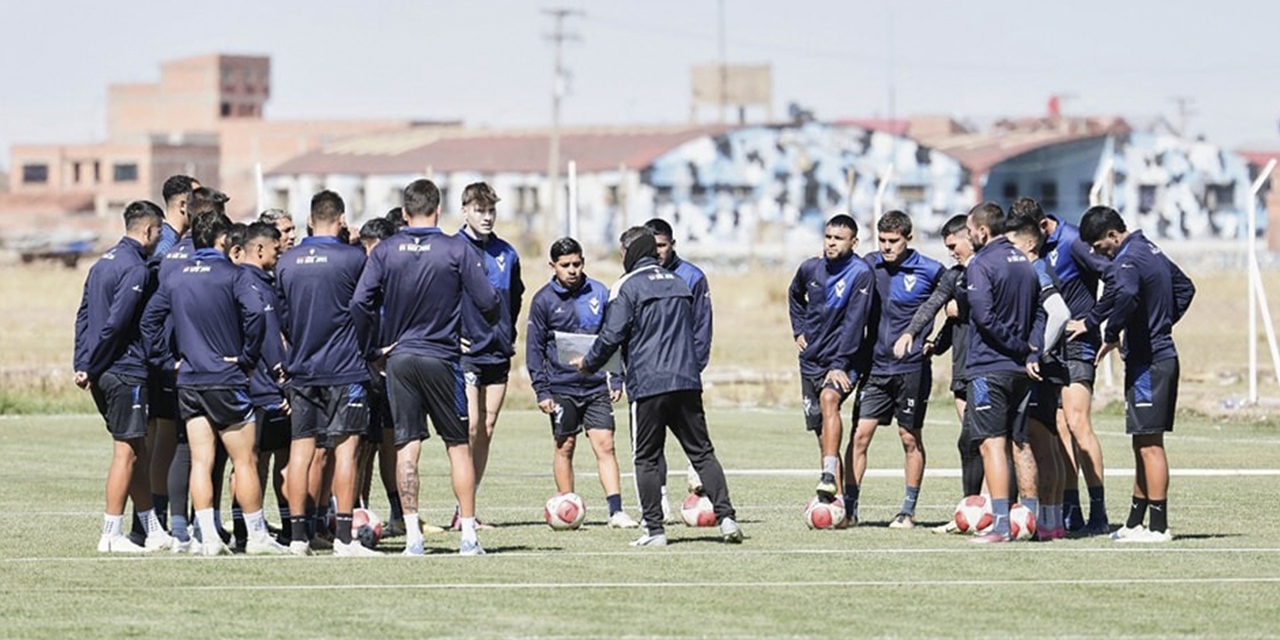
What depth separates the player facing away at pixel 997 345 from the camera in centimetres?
1530

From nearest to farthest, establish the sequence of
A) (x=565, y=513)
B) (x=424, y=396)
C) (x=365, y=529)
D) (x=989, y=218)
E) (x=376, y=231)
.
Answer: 1. (x=424, y=396)
2. (x=365, y=529)
3. (x=989, y=218)
4. (x=565, y=513)
5. (x=376, y=231)

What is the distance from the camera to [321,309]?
568 inches

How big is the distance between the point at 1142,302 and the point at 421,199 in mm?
4862

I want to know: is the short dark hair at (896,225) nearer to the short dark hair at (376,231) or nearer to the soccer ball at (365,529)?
the short dark hair at (376,231)

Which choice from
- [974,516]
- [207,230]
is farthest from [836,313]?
[207,230]

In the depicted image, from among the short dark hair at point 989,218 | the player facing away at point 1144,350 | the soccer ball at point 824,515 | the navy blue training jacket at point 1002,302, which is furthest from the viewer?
the soccer ball at point 824,515

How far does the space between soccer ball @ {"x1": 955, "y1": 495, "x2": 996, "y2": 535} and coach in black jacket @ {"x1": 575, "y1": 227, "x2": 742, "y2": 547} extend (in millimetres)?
1745

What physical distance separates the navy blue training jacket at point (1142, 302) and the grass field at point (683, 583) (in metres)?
1.31

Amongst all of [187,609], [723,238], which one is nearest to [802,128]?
[723,238]

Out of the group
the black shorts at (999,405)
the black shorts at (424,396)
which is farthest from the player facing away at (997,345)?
the black shorts at (424,396)

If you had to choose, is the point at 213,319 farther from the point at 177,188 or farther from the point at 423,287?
the point at 177,188

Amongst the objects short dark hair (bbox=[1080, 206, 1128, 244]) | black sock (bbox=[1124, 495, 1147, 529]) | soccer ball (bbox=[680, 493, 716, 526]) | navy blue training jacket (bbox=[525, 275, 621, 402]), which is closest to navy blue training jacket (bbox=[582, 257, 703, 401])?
soccer ball (bbox=[680, 493, 716, 526])

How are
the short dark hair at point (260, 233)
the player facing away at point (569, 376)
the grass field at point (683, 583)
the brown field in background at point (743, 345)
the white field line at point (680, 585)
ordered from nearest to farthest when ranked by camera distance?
the grass field at point (683, 583), the white field line at point (680, 585), the short dark hair at point (260, 233), the player facing away at point (569, 376), the brown field in background at point (743, 345)

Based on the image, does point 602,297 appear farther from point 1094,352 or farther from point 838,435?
point 1094,352
